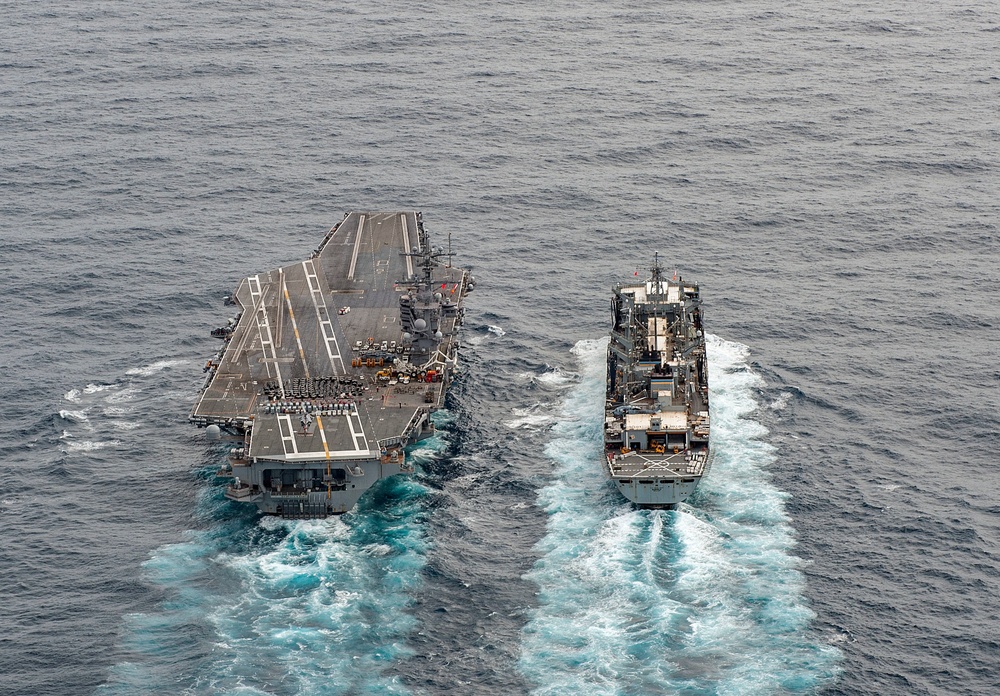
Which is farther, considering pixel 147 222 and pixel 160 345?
pixel 147 222

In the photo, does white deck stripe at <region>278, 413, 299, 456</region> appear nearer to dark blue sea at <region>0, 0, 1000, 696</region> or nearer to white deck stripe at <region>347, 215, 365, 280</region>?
dark blue sea at <region>0, 0, 1000, 696</region>

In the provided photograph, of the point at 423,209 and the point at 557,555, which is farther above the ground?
the point at 423,209

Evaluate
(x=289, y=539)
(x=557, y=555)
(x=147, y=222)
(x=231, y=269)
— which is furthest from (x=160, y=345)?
(x=557, y=555)

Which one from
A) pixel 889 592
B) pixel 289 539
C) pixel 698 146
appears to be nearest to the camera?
pixel 889 592

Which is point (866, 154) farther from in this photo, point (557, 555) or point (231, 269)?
point (557, 555)

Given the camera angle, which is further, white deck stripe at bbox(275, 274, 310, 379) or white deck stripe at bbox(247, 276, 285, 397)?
white deck stripe at bbox(275, 274, 310, 379)

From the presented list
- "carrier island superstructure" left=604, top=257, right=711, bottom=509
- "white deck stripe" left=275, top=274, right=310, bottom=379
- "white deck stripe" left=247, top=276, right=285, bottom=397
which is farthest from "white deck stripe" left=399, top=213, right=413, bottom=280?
"carrier island superstructure" left=604, top=257, right=711, bottom=509

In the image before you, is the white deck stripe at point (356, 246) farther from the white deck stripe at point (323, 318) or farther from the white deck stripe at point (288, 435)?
the white deck stripe at point (288, 435)

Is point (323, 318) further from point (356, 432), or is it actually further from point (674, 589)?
point (674, 589)
